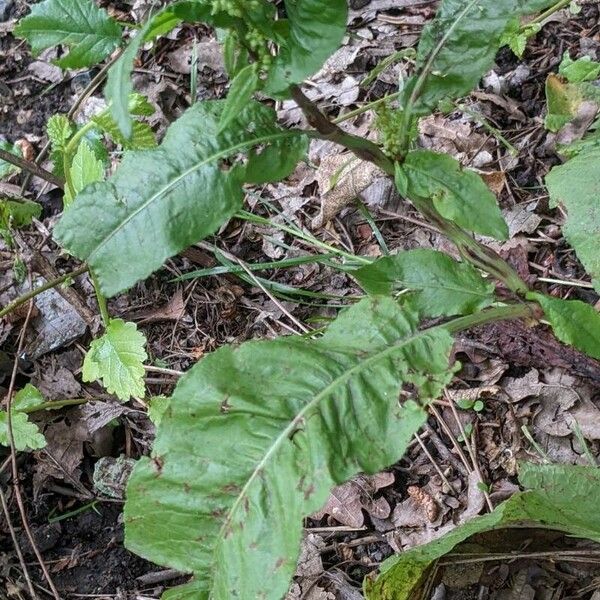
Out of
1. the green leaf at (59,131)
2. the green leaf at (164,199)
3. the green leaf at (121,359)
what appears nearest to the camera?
the green leaf at (164,199)

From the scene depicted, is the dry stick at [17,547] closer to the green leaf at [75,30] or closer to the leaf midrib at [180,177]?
the leaf midrib at [180,177]

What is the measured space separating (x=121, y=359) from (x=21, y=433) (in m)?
0.42

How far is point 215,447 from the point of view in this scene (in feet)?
4.57

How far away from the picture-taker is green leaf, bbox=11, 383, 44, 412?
226 cm

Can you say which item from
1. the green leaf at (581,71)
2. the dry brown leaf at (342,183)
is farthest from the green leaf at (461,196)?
the green leaf at (581,71)

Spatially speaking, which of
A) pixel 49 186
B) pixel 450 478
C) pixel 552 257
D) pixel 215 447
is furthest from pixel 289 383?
pixel 49 186

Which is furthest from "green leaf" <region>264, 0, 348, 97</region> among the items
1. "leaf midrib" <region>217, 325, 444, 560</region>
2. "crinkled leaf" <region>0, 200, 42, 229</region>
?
"crinkled leaf" <region>0, 200, 42, 229</region>

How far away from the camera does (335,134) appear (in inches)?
61.8

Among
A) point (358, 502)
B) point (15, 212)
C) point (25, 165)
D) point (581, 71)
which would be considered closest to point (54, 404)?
point (15, 212)

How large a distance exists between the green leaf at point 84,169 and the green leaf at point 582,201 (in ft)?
4.33

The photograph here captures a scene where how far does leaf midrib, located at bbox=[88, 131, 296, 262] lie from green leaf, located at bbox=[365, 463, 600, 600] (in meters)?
0.99

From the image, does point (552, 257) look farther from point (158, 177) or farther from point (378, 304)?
point (158, 177)

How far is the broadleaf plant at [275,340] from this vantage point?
1.34 meters

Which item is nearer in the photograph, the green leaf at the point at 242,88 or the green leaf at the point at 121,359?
the green leaf at the point at 242,88
